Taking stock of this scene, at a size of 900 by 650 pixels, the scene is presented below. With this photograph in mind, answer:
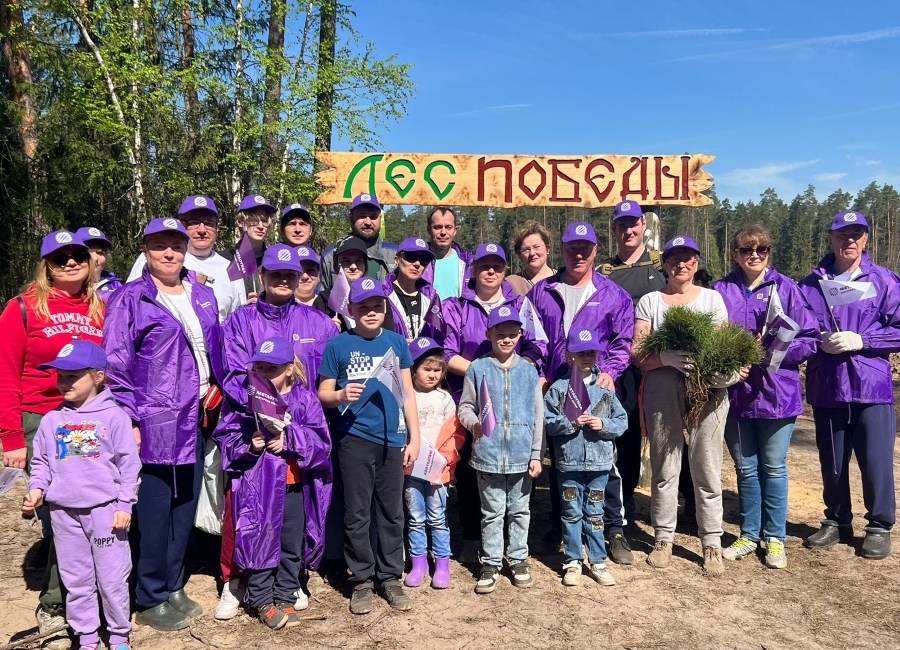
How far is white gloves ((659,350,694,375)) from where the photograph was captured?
4.55 metres

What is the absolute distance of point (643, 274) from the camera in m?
5.61

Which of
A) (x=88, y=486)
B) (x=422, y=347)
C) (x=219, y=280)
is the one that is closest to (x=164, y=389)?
(x=88, y=486)

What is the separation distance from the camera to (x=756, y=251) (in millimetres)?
4859

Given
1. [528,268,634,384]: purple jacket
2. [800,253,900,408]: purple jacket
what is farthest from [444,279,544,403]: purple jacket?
[800,253,900,408]: purple jacket

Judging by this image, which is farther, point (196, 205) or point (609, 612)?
point (196, 205)

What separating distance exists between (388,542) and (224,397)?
1474 millimetres

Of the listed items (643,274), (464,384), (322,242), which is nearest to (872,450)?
(643,274)

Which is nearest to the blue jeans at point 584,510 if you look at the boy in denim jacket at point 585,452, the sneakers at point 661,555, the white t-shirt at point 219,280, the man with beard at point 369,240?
the boy in denim jacket at point 585,452

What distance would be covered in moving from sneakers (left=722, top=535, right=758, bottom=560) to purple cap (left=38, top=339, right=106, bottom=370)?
4.73 meters

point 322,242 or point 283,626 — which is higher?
point 322,242

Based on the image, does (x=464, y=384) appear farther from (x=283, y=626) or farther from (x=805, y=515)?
(x=805, y=515)

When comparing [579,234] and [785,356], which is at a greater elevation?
[579,234]

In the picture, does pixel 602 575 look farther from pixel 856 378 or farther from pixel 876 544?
pixel 856 378

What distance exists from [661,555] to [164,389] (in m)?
3.87
